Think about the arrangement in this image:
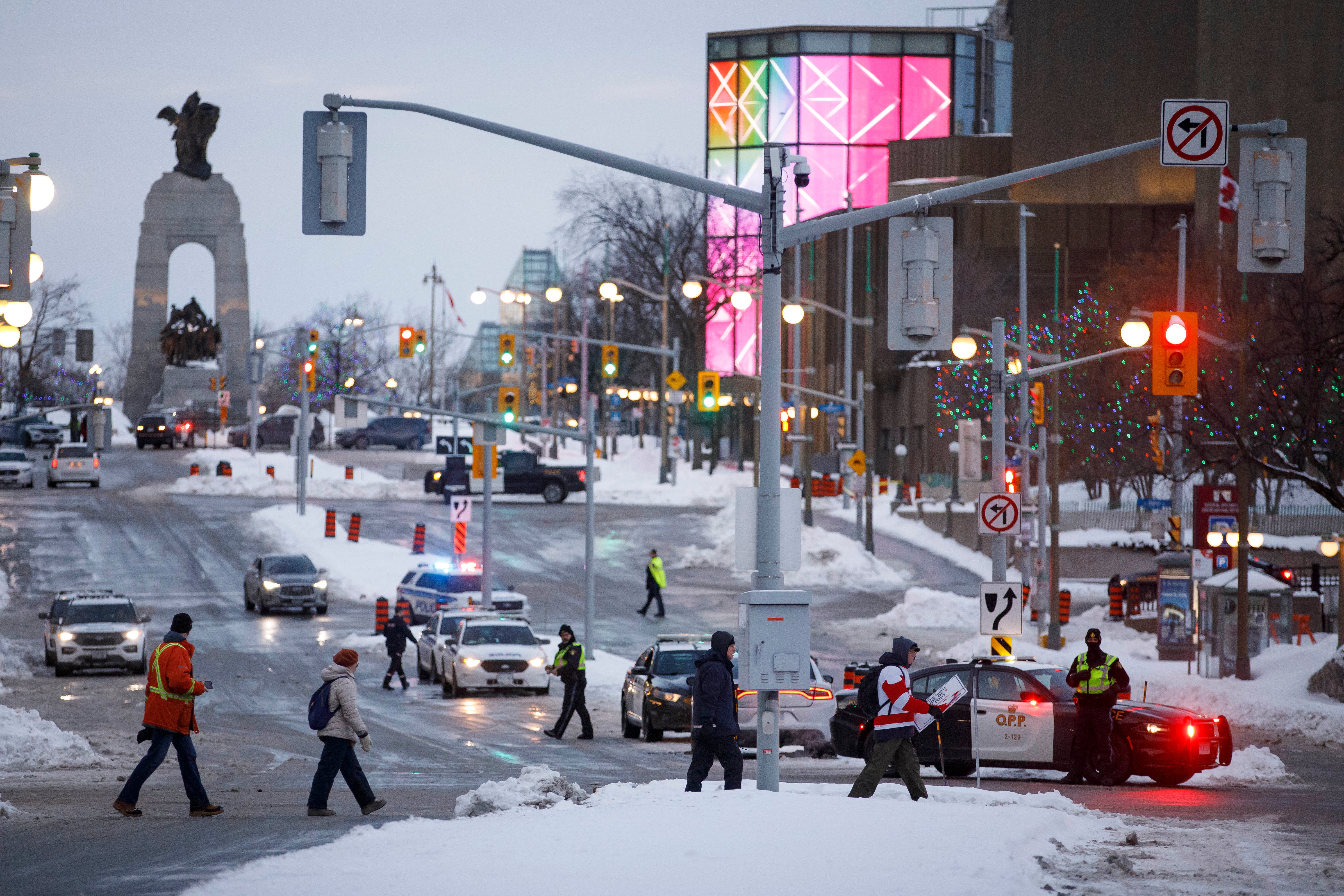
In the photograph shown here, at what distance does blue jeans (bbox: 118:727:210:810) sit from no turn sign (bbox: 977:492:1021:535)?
10.7 meters

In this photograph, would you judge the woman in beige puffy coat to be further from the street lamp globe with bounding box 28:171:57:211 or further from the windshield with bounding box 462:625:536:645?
the windshield with bounding box 462:625:536:645

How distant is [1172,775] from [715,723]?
628 centimetres

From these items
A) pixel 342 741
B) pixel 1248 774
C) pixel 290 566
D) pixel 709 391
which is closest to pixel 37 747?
pixel 342 741

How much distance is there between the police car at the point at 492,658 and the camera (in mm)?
26547

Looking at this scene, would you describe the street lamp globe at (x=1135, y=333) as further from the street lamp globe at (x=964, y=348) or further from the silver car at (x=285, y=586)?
the silver car at (x=285, y=586)

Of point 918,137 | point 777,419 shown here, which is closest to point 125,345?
point 918,137

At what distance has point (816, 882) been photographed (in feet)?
29.9

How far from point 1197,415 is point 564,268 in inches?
3584

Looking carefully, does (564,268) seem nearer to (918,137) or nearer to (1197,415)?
(918,137)

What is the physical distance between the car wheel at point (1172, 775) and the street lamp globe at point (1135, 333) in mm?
5992

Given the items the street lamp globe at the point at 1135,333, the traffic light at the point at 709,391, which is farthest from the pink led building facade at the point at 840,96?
the street lamp globe at the point at 1135,333

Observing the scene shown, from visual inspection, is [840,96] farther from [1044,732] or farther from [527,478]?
[1044,732]

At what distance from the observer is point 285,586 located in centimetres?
3797

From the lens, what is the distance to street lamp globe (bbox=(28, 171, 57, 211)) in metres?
12.7
